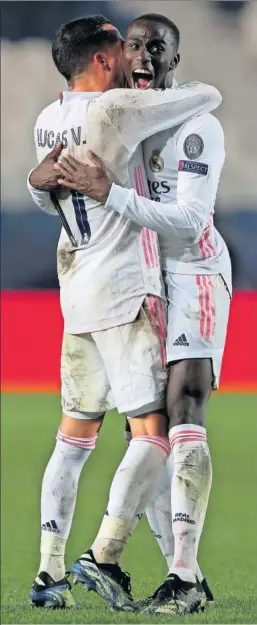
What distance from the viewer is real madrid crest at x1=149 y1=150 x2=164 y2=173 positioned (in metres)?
3.83

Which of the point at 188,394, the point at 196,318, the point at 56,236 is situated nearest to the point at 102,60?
the point at 196,318

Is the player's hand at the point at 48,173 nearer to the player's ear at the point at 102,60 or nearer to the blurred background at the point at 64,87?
the player's ear at the point at 102,60

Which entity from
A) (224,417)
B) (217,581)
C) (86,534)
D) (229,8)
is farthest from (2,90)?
(217,581)

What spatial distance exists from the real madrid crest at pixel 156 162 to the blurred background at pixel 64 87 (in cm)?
894

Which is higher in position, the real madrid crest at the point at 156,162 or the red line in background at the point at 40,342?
the real madrid crest at the point at 156,162

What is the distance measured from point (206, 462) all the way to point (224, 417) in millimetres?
9086

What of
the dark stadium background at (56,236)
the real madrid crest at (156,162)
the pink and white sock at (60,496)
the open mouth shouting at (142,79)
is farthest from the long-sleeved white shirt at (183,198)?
the dark stadium background at (56,236)

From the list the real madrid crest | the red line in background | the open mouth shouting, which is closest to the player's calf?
the real madrid crest

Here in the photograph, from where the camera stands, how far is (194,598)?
3.65 meters

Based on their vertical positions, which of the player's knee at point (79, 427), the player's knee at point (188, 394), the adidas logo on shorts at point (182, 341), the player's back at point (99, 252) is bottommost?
the player's knee at point (79, 427)

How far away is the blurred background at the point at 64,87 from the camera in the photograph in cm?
1355

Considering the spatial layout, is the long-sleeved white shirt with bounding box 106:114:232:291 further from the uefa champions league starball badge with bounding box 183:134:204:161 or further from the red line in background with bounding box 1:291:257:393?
the red line in background with bounding box 1:291:257:393

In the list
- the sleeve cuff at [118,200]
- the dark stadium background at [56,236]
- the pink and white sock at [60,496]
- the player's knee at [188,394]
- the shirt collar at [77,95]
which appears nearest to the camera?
the sleeve cuff at [118,200]

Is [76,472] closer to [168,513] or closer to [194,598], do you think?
[168,513]
